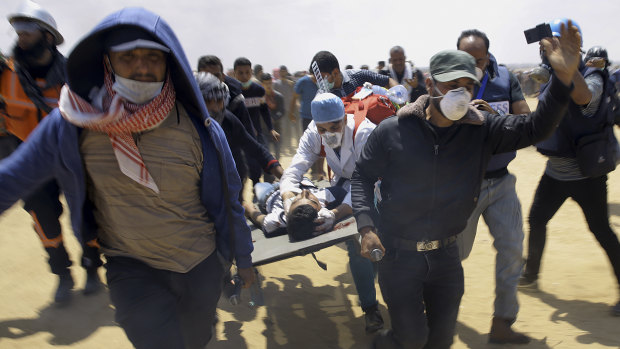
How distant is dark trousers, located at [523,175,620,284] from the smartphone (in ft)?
5.76

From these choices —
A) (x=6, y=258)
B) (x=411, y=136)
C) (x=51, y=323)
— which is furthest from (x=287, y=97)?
(x=411, y=136)

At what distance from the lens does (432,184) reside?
94.3 inches

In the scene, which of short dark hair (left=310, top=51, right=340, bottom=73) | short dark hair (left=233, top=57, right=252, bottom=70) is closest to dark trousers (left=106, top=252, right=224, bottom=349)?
short dark hair (left=310, top=51, right=340, bottom=73)

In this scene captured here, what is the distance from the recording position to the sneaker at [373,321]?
3553mm

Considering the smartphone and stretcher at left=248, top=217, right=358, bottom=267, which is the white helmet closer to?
stretcher at left=248, top=217, right=358, bottom=267

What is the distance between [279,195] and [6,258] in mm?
3676

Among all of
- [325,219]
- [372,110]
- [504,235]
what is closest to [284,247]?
[325,219]

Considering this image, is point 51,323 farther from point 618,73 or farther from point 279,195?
point 618,73

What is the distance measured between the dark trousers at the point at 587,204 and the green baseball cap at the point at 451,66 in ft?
6.07

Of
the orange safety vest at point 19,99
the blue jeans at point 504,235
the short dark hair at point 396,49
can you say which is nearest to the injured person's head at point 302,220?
the blue jeans at point 504,235

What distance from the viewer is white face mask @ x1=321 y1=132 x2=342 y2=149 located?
359 cm

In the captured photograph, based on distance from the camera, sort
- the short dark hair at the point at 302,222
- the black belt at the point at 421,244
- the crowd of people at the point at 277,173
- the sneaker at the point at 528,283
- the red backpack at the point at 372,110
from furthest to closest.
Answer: the sneaker at the point at 528,283 < the red backpack at the point at 372,110 < the short dark hair at the point at 302,222 < the black belt at the point at 421,244 < the crowd of people at the point at 277,173

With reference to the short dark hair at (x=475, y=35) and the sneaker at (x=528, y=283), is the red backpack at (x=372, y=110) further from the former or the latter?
the sneaker at (x=528, y=283)

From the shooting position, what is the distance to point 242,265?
243 centimetres
